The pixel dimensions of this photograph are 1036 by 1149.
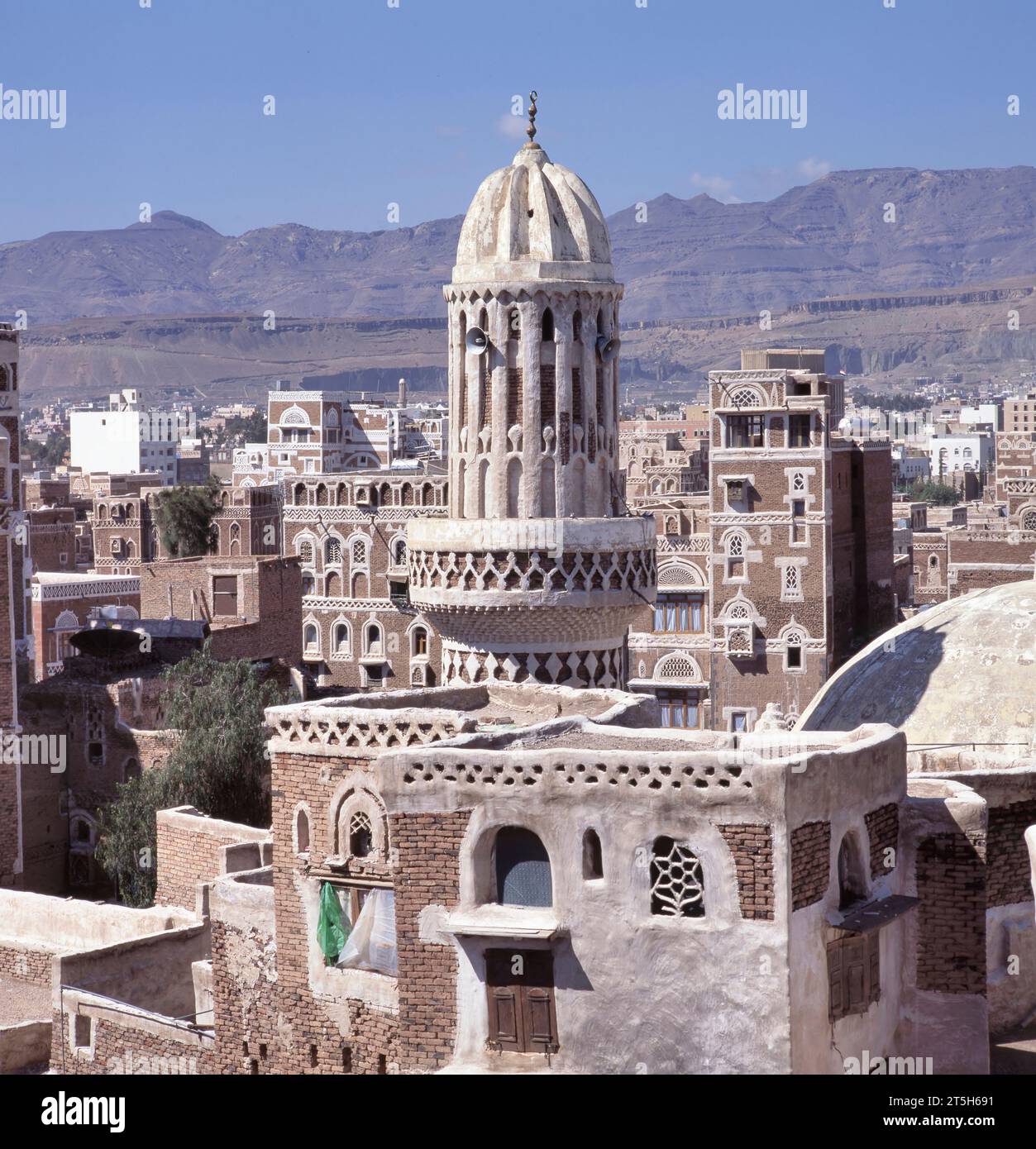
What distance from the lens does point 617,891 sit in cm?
1359

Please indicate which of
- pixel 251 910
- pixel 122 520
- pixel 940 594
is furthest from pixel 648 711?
pixel 122 520

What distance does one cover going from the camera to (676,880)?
13.5 meters

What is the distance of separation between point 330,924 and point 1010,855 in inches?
227

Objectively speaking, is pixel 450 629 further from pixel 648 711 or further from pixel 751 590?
pixel 751 590

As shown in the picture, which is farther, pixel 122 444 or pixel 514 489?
pixel 122 444

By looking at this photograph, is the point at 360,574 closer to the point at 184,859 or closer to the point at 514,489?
the point at 184,859

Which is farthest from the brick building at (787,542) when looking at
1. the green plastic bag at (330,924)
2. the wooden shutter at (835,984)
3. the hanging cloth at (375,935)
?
the wooden shutter at (835,984)

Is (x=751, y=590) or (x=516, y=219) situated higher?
(x=516, y=219)

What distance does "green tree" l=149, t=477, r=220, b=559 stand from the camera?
9038 cm

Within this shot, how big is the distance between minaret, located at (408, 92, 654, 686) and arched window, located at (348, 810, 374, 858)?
5759mm

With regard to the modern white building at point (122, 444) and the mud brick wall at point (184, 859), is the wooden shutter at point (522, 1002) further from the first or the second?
the modern white building at point (122, 444)

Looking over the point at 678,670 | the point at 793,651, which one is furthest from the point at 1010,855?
the point at 678,670

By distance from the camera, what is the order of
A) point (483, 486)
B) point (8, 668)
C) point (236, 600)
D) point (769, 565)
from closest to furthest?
point (483, 486), point (8, 668), point (769, 565), point (236, 600)
